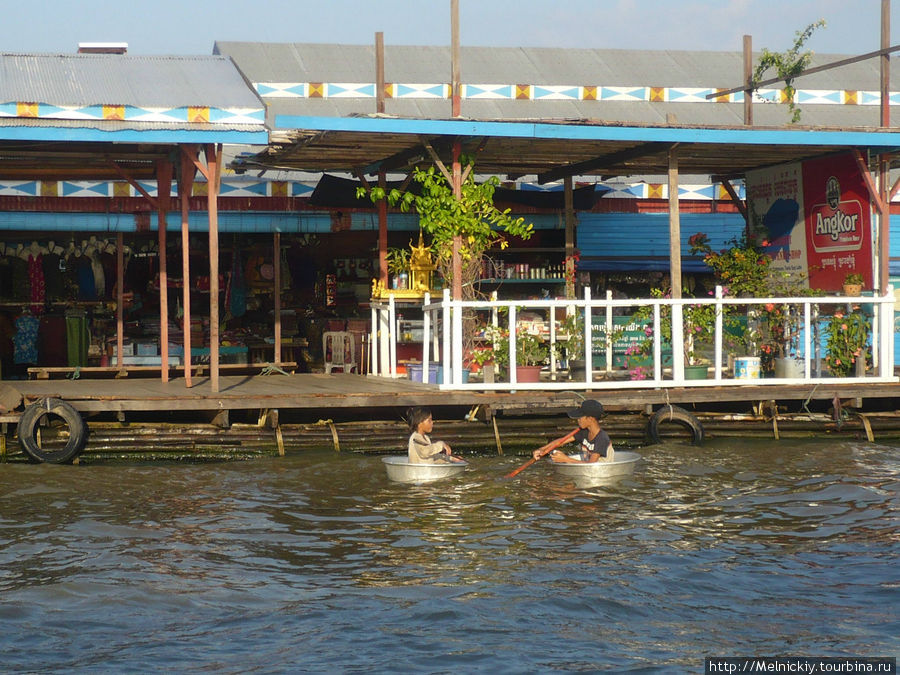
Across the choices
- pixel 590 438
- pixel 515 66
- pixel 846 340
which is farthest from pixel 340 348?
pixel 515 66

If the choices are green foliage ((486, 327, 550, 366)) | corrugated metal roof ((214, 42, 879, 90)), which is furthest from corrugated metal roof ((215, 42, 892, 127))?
green foliage ((486, 327, 550, 366))

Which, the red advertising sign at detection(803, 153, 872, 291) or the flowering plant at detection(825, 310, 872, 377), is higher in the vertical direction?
the red advertising sign at detection(803, 153, 872, 291)

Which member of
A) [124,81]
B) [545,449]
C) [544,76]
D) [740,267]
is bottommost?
[545,449]

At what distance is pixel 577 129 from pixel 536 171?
4.25 m

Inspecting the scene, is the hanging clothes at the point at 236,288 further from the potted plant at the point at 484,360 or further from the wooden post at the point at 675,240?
the wooden post at the point at 675,240

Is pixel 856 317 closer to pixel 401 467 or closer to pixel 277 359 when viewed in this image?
pixel 401 467

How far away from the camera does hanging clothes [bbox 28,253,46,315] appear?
1814 centimetres

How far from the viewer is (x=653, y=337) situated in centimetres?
1423

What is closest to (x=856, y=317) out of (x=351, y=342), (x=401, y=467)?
(x=401, y=467)

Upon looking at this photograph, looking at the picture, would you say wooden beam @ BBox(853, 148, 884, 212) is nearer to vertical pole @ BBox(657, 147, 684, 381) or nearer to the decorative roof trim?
vertical pole @ BBox(657, 147, 684, 381)

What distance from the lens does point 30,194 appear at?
17250 mm

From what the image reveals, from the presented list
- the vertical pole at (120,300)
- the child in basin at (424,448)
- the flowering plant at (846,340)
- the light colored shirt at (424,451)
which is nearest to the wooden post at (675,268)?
the flowering plant at (846,340)

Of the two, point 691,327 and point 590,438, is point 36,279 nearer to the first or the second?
point 590,438

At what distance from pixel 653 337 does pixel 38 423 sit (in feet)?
24.2
